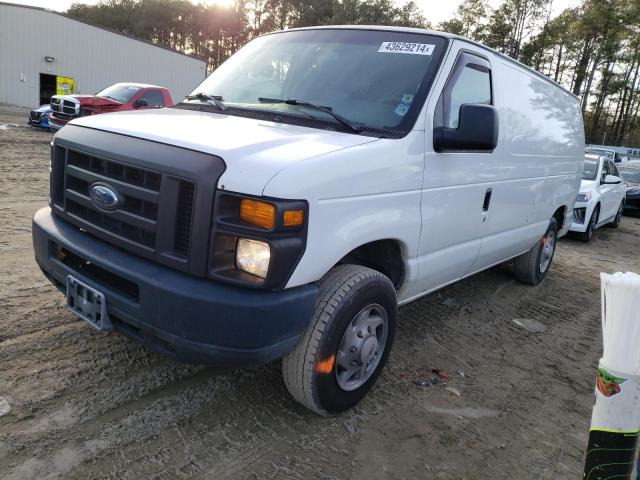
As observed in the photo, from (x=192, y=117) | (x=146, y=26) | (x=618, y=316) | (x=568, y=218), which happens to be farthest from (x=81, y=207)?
(x=146, y=26)

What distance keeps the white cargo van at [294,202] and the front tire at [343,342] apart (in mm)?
11

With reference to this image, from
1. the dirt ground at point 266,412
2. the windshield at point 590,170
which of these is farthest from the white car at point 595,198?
the dirt ground at point 266,412

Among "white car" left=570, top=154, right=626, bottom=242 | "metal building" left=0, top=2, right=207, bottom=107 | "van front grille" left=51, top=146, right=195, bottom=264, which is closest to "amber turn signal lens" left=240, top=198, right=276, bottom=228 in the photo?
"van front grille" left=51, top=146, right=195, bottom=264

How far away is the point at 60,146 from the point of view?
2961 millimetres

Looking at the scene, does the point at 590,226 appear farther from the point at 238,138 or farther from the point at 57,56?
the point at 57,56

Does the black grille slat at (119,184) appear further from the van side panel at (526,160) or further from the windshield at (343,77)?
the van side panel at (526,160)

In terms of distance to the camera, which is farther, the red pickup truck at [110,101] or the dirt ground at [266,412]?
the red pickup truck at [110,101]

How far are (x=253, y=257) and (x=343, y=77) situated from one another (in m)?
1.57

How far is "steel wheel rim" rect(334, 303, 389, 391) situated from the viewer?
282 centimetres

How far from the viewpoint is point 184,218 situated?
2.32m

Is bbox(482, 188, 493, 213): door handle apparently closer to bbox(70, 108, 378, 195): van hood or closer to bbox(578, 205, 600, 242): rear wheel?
bbox(70, 108, 378, 195): van hood

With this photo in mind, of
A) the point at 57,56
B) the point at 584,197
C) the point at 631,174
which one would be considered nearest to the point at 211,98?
the point at 584,197

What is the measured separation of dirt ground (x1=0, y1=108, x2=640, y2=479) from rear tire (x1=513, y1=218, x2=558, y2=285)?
1435mm

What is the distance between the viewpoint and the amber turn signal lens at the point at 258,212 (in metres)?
2.20
